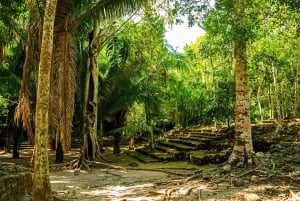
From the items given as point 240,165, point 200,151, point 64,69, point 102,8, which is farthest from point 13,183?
point 200,151

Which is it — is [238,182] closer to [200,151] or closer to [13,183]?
[13,183]

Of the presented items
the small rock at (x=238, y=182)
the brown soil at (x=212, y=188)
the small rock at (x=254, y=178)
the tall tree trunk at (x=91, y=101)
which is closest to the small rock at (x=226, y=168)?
the brown soil at (x=212, y=188)

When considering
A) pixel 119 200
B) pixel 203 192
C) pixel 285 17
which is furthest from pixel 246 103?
pixel 119 200

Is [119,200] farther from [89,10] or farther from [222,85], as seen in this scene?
[222,85]

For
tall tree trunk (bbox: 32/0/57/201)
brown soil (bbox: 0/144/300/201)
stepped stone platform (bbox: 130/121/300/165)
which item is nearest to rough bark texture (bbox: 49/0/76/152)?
brown soil (bbox: 0/144/300/201)

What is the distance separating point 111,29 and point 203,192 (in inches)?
439

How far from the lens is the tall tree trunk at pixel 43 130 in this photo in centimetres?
610

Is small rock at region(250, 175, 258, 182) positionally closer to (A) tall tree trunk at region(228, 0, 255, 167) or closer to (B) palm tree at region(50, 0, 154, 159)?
(A) tall tree trunk at region(228, 0, 255, 167)

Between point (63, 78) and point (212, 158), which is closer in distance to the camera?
point (63, 78)

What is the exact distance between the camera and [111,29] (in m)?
17.7

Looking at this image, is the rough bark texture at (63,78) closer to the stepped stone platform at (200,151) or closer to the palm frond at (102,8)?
the palm frond at (102,8)

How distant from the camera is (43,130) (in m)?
6.28

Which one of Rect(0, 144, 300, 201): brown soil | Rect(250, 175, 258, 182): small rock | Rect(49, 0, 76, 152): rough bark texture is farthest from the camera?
Rect(49, 0, 76, 152): rough bark texture

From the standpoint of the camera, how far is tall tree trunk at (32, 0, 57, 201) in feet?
20.0
